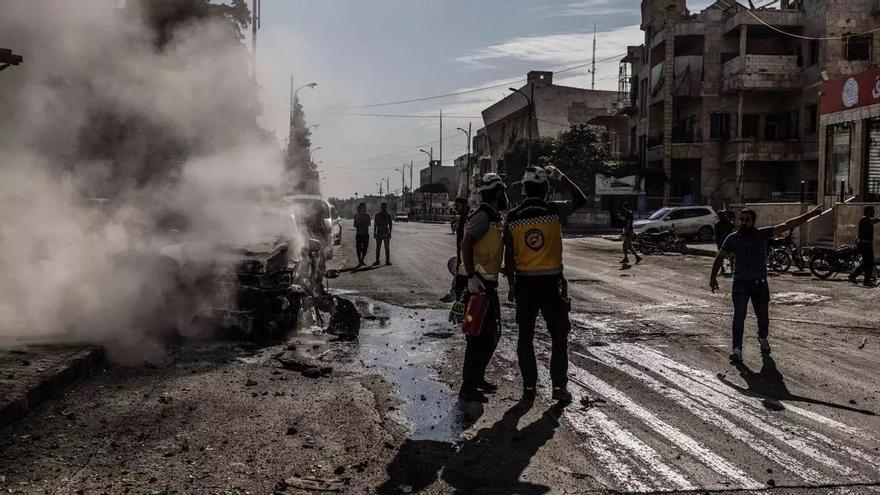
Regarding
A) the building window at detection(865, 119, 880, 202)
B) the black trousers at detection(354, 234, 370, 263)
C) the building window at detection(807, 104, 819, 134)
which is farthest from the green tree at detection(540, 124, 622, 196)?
the black trousers at detection(354, 234, 370, 263)

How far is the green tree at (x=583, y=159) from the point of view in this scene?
Result: 49.2 metres

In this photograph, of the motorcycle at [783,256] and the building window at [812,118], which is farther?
the building window at [812,118]

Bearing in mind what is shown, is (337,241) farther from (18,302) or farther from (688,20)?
(688,20)

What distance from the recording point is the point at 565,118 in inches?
2842

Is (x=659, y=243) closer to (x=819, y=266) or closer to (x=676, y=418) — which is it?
(x=819, y=266)

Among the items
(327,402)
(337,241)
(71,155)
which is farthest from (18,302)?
(337,241)

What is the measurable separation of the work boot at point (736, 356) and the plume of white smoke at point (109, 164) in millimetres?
5744

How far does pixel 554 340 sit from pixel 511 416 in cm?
85

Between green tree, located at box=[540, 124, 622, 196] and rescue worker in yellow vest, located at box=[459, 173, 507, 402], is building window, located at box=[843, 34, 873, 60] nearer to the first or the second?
green tree, located at box=[540, 124, 622, 196]

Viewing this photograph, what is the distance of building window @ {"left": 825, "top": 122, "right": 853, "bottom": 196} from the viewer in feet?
82.7

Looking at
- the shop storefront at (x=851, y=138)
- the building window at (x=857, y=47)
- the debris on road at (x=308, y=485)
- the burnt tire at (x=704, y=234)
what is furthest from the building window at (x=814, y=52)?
the debris on road at (x=308, y=485)

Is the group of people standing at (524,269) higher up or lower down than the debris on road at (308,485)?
higher up

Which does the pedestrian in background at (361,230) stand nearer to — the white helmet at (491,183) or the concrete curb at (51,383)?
the concrete curb at (51,383)

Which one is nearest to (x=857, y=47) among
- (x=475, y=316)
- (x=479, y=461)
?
(x=475, y=316)
